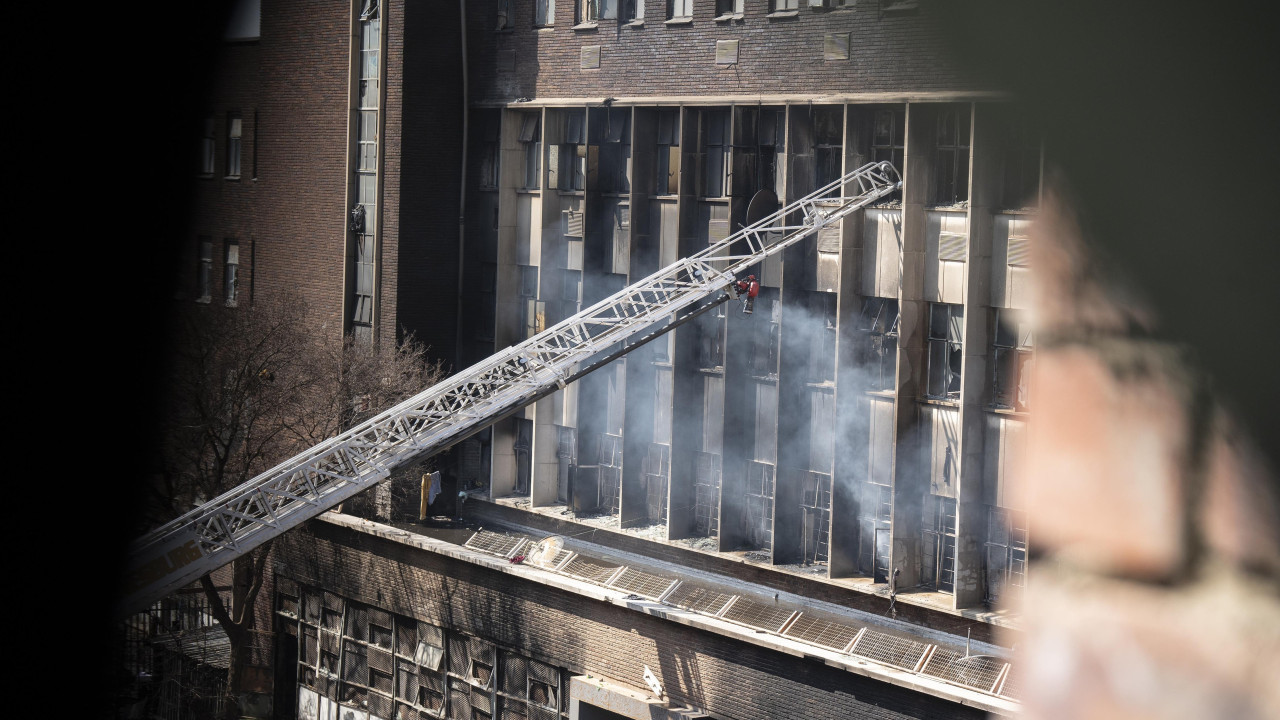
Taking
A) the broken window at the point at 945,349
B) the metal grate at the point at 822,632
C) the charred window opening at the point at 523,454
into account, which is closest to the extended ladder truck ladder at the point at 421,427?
the broken window at the point at 945,349

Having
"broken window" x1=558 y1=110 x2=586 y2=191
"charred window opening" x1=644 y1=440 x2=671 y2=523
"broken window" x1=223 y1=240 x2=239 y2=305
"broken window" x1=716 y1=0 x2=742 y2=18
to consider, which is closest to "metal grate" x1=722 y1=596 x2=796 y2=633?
"charred window opening" x1=644 y1=440 x2=671 y2=523

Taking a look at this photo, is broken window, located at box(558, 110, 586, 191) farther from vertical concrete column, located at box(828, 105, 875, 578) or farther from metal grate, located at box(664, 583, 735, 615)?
metal grate, located at box(664, 583, 735, 615)

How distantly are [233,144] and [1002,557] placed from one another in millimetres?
24320

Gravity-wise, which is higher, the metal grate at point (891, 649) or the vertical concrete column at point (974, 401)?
the vertical concrete column at point (974, 401)

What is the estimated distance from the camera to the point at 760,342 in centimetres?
2573

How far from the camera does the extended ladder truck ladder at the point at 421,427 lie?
21.1 metres

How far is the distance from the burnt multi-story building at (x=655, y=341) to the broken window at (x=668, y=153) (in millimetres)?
71

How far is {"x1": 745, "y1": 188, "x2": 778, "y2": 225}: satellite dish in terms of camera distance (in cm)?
2452

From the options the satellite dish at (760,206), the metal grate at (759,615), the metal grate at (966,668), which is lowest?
the metal grate at (759,615)

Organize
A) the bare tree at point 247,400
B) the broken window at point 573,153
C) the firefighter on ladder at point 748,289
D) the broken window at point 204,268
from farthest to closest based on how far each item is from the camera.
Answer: the broken window at point 204,268 < the broken window at point 573,153 < the bare tree at point 247,400 < the firefighter on ladder at point 748,289

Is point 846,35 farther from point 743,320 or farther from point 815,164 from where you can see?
point 743,320

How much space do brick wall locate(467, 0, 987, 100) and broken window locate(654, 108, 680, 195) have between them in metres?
0.63

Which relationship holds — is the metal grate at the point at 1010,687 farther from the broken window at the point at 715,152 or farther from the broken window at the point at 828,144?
the broken window at the point at 715,152

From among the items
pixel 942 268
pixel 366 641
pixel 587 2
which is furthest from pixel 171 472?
pixel 942 268
